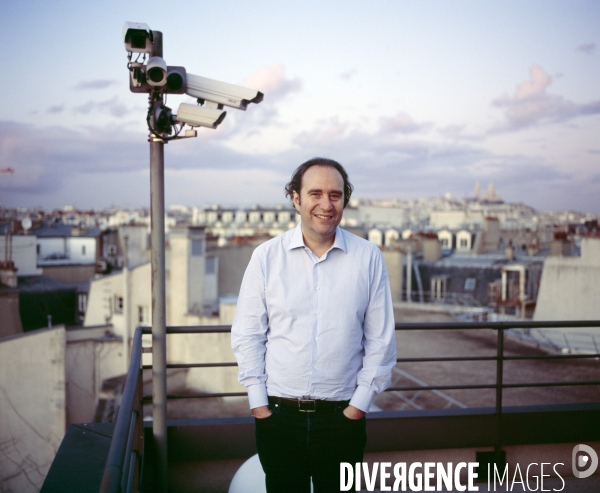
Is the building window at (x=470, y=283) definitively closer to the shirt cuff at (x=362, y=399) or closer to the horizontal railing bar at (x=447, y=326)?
the horizontal railing bar at (x=447, y=326)

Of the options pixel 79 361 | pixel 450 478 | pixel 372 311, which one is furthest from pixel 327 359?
pixel 79 361

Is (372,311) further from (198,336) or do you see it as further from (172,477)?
(198,336)

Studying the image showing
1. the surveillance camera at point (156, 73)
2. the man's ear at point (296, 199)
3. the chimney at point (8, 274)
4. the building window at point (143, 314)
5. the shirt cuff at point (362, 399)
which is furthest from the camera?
the building window at point (143, 314)

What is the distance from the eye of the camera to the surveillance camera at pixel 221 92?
8.80 ft

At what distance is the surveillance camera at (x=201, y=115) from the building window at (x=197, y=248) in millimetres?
16192

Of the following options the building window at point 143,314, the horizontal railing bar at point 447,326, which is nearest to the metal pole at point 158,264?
the horizontal railing bar at point 447,326

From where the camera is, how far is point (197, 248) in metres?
18.9

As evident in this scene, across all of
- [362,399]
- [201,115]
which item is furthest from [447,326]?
[201,115]

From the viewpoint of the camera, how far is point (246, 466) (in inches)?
115

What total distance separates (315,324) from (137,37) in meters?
1.55

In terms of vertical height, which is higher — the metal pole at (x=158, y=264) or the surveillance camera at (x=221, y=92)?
the surveillance camera at (x=221, y=92)

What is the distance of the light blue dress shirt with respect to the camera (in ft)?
7.10

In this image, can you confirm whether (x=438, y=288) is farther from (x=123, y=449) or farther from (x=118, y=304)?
(x=123, y=449)

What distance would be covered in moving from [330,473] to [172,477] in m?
1.62
